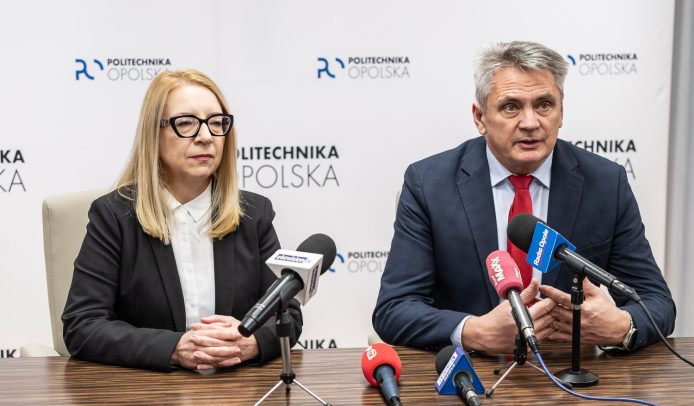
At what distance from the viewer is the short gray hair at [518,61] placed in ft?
8.45

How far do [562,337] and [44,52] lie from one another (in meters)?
2.82

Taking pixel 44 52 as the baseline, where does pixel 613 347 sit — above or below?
below

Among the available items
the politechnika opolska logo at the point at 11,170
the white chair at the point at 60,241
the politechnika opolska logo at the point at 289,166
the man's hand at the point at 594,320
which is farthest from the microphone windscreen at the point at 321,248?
the politechnika opolska logo at the point at 11,170

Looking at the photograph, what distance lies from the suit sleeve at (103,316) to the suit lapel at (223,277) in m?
0.31

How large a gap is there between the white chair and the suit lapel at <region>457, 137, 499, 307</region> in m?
1.37

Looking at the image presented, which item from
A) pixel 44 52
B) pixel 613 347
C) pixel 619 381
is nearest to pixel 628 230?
pixel 613 347

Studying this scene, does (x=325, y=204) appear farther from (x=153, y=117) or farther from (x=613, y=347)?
(x=613, y=347)

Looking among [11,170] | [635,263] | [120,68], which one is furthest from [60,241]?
[635,263]

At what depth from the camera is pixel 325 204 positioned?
154 inches

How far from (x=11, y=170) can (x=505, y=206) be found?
244 centimetres

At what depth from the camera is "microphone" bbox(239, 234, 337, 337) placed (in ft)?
5.14

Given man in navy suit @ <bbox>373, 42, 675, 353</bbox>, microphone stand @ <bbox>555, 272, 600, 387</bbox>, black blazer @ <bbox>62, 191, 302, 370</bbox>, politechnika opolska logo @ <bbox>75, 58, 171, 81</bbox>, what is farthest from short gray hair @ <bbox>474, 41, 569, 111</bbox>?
politechnika opolska logo @ <bbox>75, 58, 171, 81</bbox>

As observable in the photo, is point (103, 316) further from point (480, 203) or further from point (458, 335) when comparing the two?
point (480, 203)

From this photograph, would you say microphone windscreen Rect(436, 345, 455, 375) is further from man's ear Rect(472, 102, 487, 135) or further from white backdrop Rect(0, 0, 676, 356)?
white backdrop Rect(0, 0, 676, 356)
